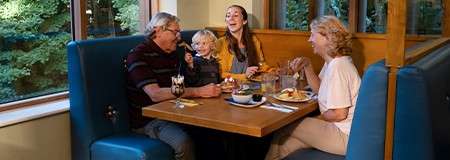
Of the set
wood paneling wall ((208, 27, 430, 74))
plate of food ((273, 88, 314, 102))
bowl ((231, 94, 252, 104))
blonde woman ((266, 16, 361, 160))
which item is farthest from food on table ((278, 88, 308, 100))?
wood paneling wall ((208, 27, 430, 74))

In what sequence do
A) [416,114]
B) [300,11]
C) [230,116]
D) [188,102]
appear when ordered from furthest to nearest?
[300,11] < [188,102] < [230,116] < [416,114]

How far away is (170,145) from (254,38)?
54.1 inches

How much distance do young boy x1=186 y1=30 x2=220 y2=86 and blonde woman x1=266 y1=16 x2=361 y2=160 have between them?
0.60 metres

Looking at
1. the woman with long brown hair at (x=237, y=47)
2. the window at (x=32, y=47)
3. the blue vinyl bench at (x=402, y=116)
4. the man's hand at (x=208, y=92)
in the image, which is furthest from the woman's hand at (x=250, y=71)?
the blue vinyl bench at (x=402, y=116)

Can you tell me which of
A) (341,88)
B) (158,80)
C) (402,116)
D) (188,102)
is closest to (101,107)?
(158,80)

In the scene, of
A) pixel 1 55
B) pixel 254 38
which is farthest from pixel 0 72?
pixel 254 38

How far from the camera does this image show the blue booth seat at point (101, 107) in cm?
267

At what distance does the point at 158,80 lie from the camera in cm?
284

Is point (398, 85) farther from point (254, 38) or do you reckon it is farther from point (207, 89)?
point (254, 38)

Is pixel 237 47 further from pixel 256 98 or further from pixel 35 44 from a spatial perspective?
pixel 35 44

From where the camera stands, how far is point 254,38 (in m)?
3.81

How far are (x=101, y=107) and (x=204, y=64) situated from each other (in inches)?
24.7

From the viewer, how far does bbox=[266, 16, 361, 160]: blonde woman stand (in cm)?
242

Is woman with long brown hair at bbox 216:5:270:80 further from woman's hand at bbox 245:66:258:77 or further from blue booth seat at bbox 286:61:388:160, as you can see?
blue booth seat at bbox 286:61:388:160
